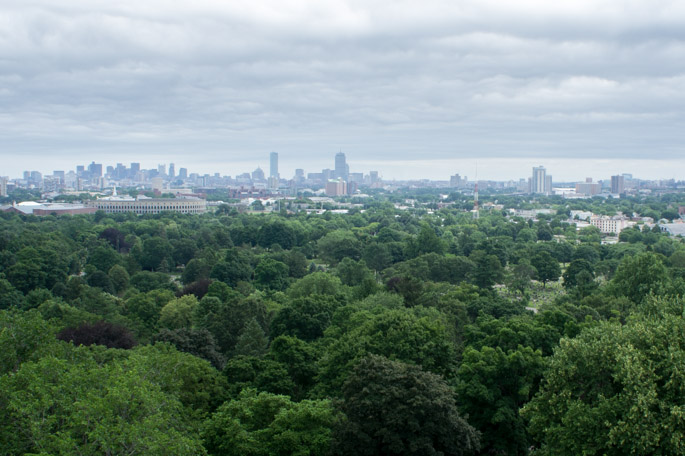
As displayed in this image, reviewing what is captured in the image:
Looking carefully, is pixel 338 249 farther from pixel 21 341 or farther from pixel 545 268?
pixel 21 341

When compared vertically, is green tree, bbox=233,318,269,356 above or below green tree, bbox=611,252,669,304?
below

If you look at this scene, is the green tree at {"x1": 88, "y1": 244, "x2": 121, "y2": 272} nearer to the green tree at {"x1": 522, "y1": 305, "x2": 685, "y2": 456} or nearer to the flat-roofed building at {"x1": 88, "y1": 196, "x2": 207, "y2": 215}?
the green tree at {"x1": 522, "y1": 305, "x2": 685, "y2": 456}

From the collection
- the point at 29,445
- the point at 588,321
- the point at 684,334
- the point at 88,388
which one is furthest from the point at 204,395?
the point at 588,321

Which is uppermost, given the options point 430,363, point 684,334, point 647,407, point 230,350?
point 684,334

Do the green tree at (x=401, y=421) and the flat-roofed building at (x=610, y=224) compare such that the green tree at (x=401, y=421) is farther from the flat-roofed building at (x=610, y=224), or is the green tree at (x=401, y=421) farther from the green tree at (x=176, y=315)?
the flat-roofed building at (x=610, y=224)

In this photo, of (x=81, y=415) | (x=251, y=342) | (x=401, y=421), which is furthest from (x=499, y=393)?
(x=81, y=415)

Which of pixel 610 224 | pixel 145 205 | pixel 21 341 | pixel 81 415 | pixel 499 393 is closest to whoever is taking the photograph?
pixel 81 415

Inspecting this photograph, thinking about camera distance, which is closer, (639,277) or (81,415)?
(81,415)

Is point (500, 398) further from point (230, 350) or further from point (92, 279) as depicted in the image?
point (92, 279)

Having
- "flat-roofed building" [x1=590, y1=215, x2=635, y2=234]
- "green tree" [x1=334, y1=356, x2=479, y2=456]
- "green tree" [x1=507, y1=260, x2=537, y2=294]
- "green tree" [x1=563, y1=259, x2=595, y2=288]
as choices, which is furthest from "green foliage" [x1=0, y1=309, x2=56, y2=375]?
"flat-roofed building" [x1=590, y1=215, x2=635, y2=234]
